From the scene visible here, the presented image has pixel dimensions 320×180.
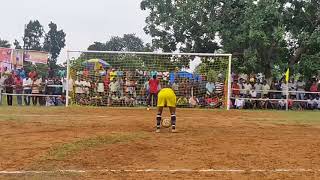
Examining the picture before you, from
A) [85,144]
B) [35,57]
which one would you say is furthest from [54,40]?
[85,144]

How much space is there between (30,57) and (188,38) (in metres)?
10.2

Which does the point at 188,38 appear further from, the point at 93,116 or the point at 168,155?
the point at 168,155

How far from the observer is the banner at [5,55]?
105ft

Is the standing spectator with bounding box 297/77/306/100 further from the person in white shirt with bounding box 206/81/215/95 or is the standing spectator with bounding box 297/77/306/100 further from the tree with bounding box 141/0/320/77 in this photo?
the person in white shirt with bounding box 206/81/215/95

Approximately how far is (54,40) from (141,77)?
201ft

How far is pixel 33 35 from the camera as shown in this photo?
85.4 m

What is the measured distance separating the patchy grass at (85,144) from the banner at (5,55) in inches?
798

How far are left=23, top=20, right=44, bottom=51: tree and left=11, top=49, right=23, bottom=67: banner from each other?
50283 mm

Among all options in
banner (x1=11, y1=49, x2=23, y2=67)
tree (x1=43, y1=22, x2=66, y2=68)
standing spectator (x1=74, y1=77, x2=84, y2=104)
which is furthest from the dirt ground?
tree (x1=43, y1=22, x2=66, y2=68)

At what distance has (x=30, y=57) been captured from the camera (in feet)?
112

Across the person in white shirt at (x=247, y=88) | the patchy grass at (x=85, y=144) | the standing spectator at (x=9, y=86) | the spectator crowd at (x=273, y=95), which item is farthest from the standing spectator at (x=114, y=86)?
the patchy grass at (x=85, y=144)

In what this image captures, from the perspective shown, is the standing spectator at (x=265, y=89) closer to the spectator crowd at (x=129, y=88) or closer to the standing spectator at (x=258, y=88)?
the standing spectator at (x=258, y=88)

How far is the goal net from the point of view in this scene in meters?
25.9

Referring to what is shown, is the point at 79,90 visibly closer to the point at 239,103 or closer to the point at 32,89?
the point at 32,89
